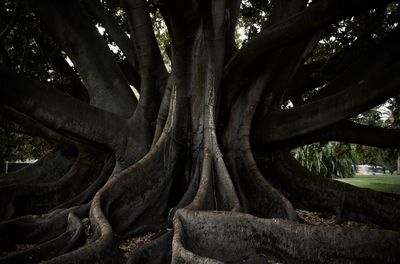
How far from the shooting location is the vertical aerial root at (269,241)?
91.7 inches

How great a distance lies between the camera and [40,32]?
22.6ft

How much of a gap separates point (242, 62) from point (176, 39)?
1326 mm

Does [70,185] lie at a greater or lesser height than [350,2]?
lesser

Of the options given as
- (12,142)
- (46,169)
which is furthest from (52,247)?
(12,142)

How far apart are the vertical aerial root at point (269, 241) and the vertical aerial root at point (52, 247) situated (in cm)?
103

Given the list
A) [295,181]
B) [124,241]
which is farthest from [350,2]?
[124,241]

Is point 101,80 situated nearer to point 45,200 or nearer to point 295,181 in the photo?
point 45,200

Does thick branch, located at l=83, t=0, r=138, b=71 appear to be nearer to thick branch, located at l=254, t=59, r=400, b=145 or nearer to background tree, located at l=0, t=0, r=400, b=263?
background tree, located at l=0, t=0, r=400, b=263

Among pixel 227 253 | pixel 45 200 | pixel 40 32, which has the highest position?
pixel 40 32

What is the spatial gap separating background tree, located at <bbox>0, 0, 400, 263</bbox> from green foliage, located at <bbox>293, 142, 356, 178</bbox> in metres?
11.0

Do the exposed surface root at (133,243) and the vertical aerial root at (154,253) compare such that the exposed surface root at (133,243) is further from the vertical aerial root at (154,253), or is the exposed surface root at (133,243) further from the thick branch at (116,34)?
the thick branch at (116,34)

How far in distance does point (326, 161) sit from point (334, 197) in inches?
587

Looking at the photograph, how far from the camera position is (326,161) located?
18859 millimetres

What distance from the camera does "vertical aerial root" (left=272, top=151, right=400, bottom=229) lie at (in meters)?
4.48
